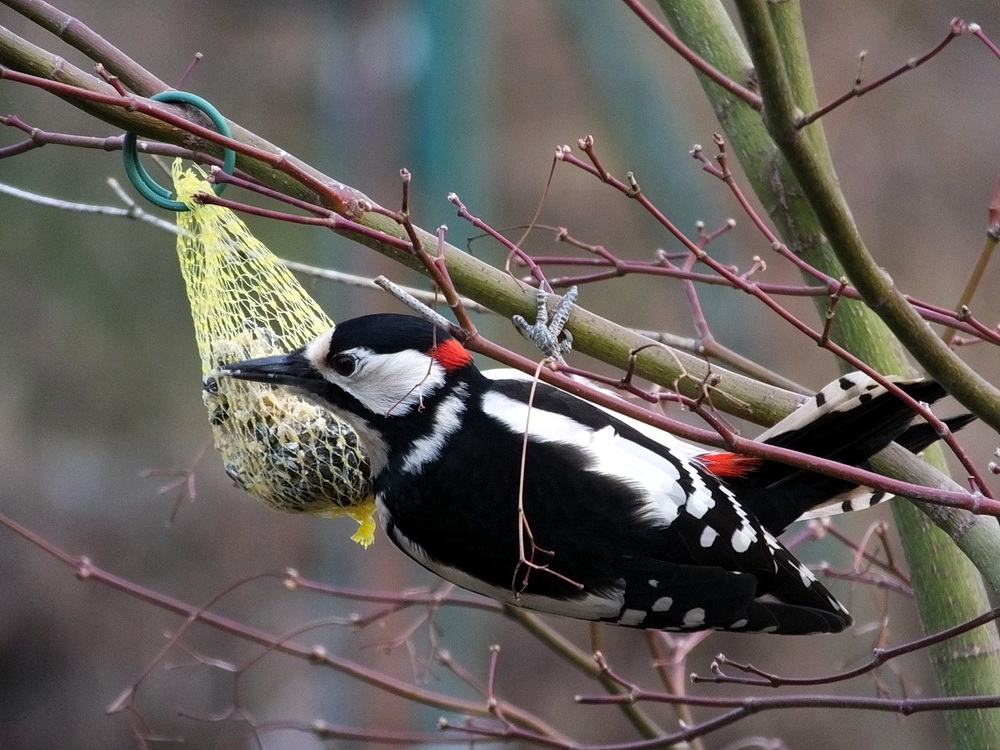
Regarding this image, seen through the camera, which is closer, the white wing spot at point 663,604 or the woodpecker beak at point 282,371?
the woodpecker beak at point 282,371

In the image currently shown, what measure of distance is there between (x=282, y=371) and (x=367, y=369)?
0.12 m

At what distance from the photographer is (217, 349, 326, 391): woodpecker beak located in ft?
5.37

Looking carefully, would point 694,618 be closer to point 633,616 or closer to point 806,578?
point 633,616

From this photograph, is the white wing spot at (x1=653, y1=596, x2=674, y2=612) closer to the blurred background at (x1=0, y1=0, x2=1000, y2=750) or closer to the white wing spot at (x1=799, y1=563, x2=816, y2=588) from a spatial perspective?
the white wing spot at (x1=799, y1=563, x2=816, y2=588)

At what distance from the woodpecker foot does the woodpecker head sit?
125 mm

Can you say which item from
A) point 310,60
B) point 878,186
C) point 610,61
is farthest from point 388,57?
point 878,186

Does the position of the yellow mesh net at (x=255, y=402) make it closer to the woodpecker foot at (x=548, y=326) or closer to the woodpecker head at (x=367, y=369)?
the woodpecker head at (x=367, y=369)

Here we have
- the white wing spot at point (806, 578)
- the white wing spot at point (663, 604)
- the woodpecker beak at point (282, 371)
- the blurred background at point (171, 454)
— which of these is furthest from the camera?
the blurred background at point (171, 454)

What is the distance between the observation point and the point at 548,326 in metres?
1.58

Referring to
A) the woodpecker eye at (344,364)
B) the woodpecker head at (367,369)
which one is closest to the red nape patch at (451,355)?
the woodpecker head at (367,369)

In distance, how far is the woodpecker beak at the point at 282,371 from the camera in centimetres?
164

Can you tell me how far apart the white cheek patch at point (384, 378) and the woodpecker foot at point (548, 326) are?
7.6 inches

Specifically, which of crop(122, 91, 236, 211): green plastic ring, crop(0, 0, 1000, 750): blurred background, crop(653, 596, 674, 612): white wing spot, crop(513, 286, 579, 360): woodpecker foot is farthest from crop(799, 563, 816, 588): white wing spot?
crop(0, 0, 1000, 750): blurred background

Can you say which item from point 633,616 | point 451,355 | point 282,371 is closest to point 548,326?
point 451,355
